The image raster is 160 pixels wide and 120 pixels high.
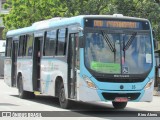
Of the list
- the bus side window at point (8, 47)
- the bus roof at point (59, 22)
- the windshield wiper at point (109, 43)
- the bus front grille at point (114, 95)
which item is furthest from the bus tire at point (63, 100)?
the bus side window at point (8, 47)

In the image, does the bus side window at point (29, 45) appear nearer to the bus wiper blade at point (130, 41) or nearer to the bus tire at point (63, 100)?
the bus tire at point (63, 100)

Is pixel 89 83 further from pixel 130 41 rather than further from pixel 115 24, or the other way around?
pixel 115 24

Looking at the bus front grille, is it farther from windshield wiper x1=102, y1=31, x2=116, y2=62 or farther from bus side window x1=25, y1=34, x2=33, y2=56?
bus side window x1=25, y1=34, x2=33, y2=56

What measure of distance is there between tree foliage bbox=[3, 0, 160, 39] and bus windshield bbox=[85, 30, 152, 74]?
1268 centimetres

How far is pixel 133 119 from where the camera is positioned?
13.5m

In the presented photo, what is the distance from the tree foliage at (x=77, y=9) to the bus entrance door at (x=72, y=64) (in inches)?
495

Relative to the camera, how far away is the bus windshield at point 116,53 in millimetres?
14516

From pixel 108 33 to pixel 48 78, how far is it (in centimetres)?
365

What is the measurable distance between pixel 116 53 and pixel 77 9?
A: 19011 mm

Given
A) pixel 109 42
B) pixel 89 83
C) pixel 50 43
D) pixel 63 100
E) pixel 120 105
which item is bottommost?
pixel 120 105

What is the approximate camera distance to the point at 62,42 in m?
16.3

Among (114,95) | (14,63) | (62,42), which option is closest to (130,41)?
(114,95)

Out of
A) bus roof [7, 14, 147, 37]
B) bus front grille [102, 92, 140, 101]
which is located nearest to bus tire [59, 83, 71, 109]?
bus front grille [102, 92, 140, 101]

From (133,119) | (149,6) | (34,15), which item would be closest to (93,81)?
(133,119)
